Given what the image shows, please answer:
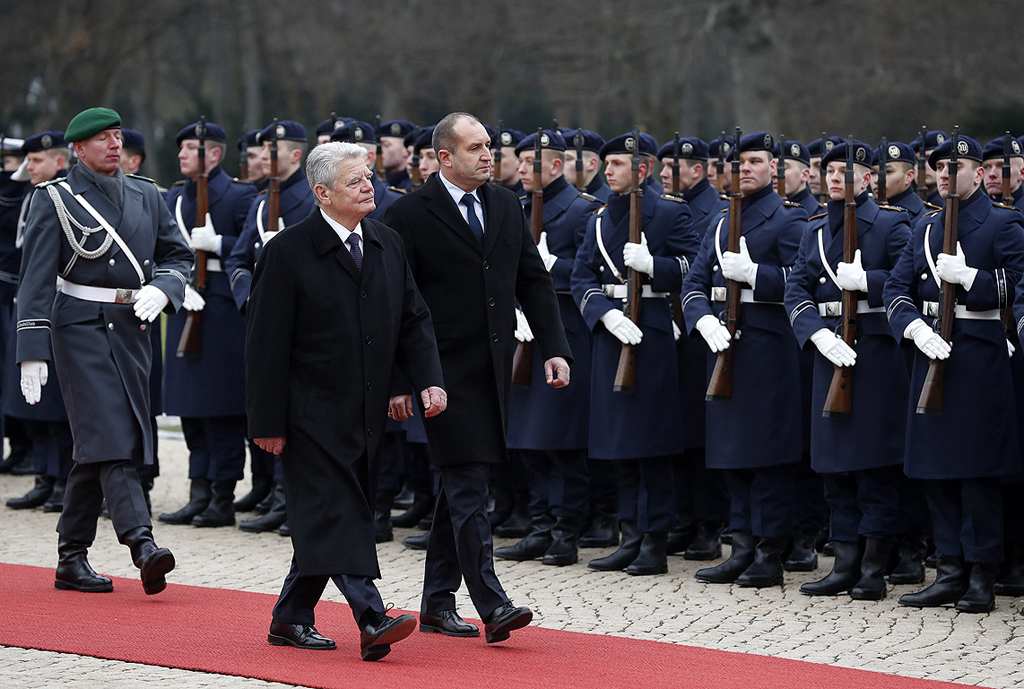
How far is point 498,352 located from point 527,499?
10.9 ft

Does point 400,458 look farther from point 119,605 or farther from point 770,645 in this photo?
point 770,645

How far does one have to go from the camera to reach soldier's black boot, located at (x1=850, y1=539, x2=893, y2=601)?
779 cm

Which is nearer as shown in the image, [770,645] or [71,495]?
[770,645]

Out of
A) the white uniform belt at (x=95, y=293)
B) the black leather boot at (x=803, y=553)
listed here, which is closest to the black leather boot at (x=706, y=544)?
the black leather boot at (x=803, y=553)

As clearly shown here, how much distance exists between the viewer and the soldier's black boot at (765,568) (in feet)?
26.6

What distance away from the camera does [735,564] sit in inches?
325

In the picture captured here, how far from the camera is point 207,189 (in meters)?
10.2

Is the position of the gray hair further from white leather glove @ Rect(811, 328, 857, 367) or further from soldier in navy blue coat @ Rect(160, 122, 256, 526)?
soldier in navy blue coat @ Rect(160, 122, 256, 526)

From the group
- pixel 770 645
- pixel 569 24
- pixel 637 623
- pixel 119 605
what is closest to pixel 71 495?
pixel 119 605

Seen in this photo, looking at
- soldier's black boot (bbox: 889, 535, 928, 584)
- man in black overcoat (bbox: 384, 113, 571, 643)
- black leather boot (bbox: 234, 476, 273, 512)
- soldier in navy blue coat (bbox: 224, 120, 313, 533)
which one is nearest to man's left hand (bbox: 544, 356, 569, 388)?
man in black overcoat (bbox: 384, 113, 571, 643)

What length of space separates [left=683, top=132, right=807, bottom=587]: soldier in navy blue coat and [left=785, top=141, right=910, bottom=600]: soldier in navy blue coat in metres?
0.22

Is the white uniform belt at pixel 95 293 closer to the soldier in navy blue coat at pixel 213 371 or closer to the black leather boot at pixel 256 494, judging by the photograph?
the soldier in navy blue coat at pixel 213 371

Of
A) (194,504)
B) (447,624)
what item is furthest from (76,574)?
(194,504)

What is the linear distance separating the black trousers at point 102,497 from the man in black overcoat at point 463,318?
5.13 ft
